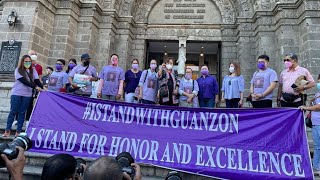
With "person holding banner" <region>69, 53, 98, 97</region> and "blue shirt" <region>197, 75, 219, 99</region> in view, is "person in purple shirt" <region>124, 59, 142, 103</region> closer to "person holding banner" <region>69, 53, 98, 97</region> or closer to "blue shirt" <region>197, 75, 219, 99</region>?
"person holding banner" <region>69, 53, 98, 97</region>

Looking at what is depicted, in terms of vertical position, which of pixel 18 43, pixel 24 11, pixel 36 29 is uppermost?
pixel 24 11

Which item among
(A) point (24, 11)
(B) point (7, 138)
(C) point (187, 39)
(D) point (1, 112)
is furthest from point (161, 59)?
(B) point (7, 138)

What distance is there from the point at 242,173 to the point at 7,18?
995cm

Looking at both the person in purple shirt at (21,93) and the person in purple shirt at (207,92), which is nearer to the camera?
the person in purple shirt at (21,93)

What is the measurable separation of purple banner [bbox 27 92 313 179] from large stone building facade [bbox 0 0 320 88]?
18.0 ft

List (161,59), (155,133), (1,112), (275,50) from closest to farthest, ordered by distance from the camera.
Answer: (155,133) < (1,112) < (275,50) < (161,59)

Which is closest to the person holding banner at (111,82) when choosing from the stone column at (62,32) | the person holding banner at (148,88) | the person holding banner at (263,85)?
the person holding banner at (148,88)

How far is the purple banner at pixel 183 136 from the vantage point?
192 inches

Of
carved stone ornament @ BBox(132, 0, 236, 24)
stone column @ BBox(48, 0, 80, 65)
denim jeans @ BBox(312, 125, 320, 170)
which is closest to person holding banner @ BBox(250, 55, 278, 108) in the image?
denim jeans @ BBox(312, 125, 320, 170)

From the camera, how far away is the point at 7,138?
623cm

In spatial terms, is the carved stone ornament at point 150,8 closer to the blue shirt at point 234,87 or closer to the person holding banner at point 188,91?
the person holding banner at point 188,91

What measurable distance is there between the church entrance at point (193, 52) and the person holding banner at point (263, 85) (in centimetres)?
766

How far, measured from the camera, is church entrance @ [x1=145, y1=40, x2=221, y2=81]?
15066 millimetres

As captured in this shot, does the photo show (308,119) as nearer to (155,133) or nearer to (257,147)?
(257,147)
